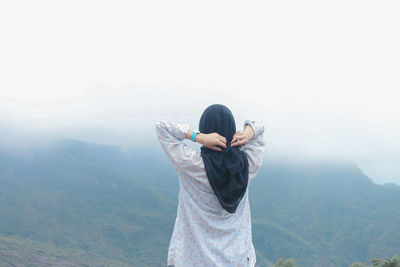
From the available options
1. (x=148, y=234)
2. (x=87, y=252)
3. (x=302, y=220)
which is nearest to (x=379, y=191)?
(x=302, y=220)

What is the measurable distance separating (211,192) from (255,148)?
51cm

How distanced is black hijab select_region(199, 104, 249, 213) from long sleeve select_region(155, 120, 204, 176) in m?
0.09

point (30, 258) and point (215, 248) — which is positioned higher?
point (215, 248)

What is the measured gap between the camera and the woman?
2.64 meters

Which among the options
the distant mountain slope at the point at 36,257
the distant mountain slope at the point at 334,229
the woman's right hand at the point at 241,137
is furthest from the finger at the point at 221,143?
the distant mountain slope at the point at 334,229

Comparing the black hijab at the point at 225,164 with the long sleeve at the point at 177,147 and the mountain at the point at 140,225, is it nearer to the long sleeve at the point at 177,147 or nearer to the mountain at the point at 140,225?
the long sleeve at the point at 177,147

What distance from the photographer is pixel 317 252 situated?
13600 cm

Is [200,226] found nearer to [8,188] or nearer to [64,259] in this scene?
[64,259]

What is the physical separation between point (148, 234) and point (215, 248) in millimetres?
146333

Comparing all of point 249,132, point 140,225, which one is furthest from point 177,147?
point 140,225

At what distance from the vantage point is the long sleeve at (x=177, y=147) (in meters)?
2.65

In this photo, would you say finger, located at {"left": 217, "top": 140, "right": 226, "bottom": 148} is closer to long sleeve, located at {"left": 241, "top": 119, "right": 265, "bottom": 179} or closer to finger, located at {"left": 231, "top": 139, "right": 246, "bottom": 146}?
finger, located at {"left": 231, "top": 139, "right": 246, "bottom": 146}

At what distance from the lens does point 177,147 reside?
270 centimetres

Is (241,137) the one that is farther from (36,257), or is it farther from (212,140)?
(36,257)
